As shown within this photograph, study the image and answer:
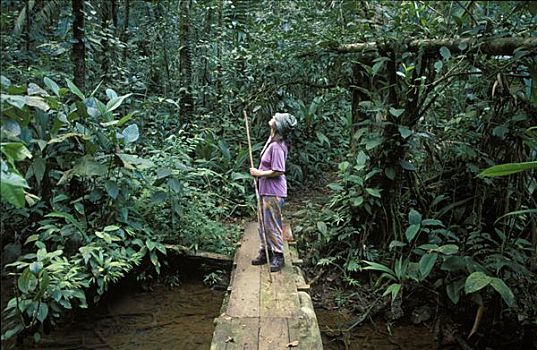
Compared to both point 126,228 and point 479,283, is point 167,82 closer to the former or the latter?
point 126,228

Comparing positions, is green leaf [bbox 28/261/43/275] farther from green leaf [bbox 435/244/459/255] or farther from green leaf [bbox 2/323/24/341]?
green leaf [bbox 435/244/459/255]

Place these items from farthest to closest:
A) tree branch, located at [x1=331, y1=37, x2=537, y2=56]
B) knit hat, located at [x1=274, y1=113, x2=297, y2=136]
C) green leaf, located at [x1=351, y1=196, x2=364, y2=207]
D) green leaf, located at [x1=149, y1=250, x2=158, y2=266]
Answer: green leaf, located at [x1=351, y1=196, x2=364, y2=207] < green leaf, located at [x1=149, y1=250, x2=158, y2=266] < knit hat, located at [x1=274, y1=113, x2=297, y2=136] < tree branch, located at [x1=331, y1=37, x2=537, y2=56]

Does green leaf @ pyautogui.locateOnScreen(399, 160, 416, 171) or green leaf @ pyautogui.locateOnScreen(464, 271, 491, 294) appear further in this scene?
green leaf @ pyautogui.locateOnScreen(399, 160, 416, 171)

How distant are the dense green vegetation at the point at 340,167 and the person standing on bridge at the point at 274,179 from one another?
1.05m

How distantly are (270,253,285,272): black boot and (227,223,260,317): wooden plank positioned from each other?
0.12 metres

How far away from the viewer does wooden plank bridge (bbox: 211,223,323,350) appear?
3256 millimetres

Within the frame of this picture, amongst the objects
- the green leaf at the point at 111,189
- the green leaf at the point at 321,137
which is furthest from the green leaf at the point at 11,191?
the green leaf at the point at 321,137

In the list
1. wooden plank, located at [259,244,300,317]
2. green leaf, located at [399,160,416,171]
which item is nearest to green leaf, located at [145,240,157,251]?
wooden plank, located at [259,244,300,317]

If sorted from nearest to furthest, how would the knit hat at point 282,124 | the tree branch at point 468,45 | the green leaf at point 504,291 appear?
the green leaf at point 504,291
the tree branch at point 468,45
the knit hat at point 282,124

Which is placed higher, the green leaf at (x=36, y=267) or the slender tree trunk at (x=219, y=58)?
the slender tree trunk at (x=219, y=58)

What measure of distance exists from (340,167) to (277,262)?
6.03 feet

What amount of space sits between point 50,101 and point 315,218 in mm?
3708

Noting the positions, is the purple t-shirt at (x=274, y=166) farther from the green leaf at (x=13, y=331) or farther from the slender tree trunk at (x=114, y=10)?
the slender tree trunk at (x=114, y=10)

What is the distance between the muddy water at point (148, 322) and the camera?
4.37 meters
